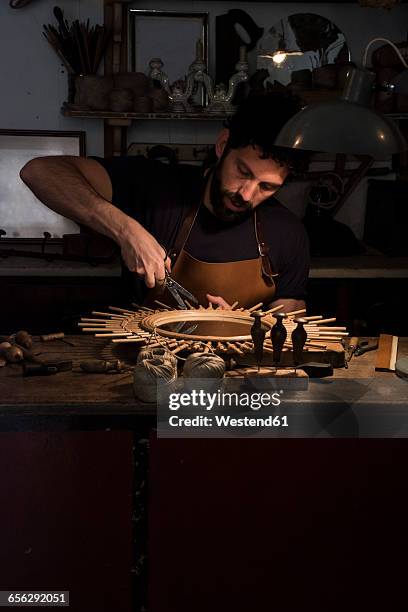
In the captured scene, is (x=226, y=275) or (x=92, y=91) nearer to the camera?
(x=226, y=275)

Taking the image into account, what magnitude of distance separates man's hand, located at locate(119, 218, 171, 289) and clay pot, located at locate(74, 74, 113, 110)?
7.51ft

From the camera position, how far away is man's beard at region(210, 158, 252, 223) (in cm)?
340

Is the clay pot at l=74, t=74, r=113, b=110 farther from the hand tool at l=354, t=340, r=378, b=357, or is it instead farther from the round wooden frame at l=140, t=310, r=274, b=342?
the hand tool at l=354, t=340, r=378, b=357

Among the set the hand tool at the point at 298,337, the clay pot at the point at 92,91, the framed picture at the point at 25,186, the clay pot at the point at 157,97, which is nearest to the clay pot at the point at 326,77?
the clay pot at the point at 157,97

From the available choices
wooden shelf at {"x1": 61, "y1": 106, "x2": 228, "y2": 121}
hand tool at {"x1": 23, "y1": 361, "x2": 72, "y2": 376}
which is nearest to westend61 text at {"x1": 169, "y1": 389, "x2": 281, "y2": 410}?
hand tool at {"x1": 23, "y1": 361, "x2": 72, "y2": 376}

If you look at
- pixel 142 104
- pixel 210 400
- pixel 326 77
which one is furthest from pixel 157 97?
pixel 210 400

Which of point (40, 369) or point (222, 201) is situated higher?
point (222, 201)

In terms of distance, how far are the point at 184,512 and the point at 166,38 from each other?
374cm

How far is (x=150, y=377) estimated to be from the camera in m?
2.09

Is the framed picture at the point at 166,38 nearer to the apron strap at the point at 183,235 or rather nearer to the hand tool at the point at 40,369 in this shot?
the apron strap at the point at 183,235

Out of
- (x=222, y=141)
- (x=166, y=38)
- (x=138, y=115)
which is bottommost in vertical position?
(x=222, y=141)

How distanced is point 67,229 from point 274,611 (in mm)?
3488

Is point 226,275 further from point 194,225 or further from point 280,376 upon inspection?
point 280,376

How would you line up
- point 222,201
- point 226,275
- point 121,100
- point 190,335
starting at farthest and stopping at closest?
point 121,100, point 226,275, point 222,201, point 190,335
